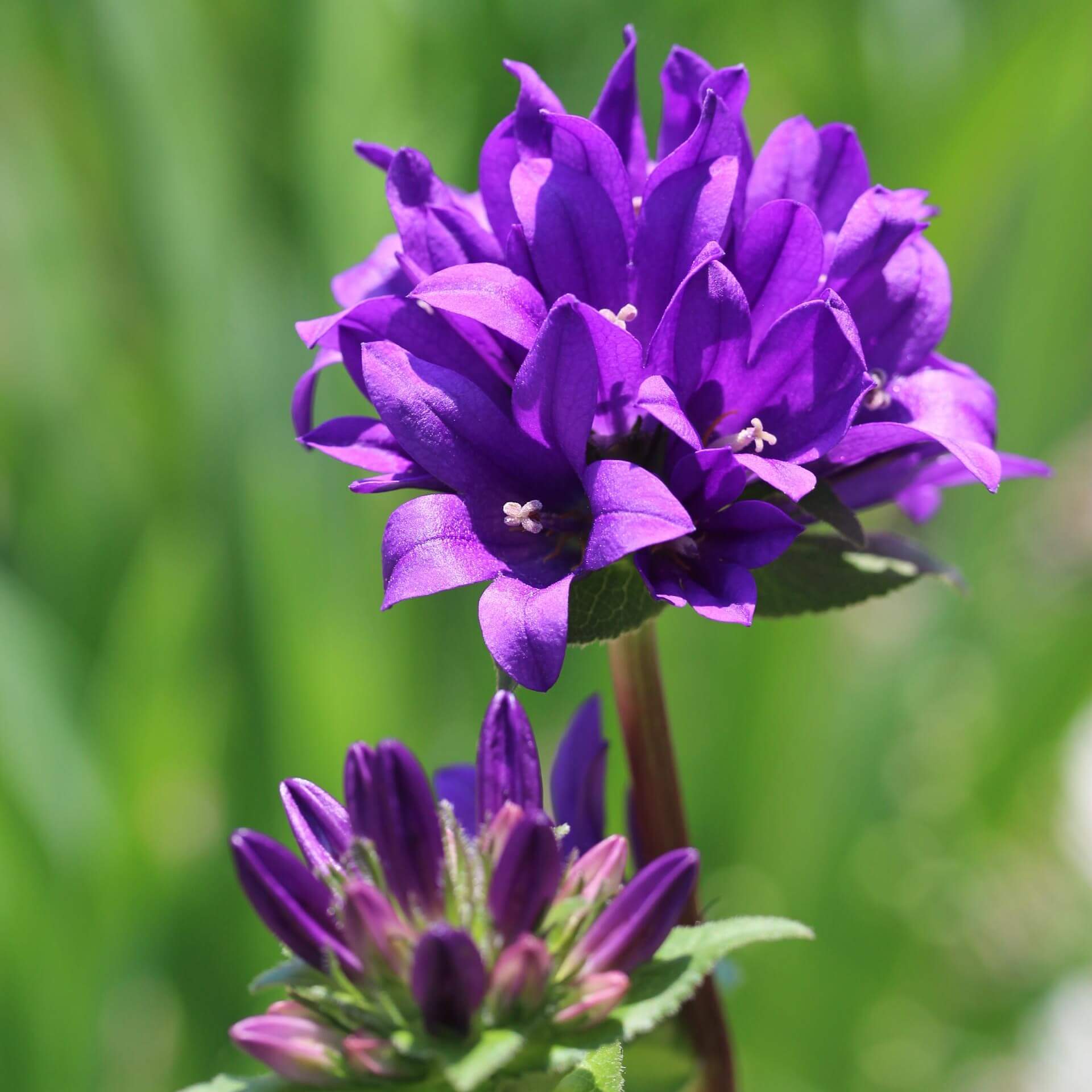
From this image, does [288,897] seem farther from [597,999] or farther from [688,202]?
[688,202]

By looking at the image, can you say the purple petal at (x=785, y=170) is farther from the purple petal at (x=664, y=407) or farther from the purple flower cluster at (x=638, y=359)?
the purple petal at (x=664, y=407)

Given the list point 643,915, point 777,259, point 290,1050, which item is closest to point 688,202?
point 777,259

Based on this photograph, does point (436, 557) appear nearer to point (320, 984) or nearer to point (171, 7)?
point (320, 984)

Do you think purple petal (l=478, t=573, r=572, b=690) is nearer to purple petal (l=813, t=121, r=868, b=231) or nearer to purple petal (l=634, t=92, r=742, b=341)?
purple petal (l=634, t=92, r=742, b=341)

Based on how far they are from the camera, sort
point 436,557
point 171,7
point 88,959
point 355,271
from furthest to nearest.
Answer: point 171,7, point 88,959, point 355,271, point 436,557

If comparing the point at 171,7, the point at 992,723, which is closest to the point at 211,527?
the point at 171,7

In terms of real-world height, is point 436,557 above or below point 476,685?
above
